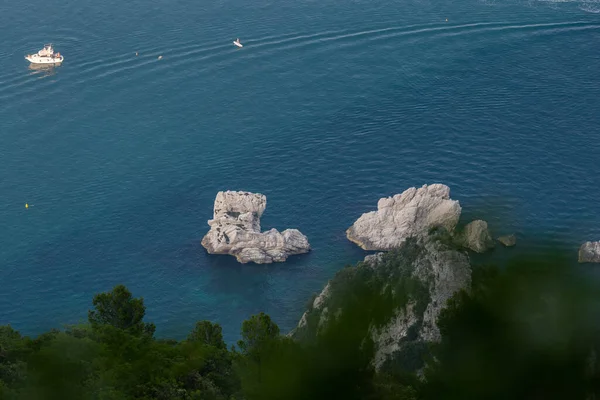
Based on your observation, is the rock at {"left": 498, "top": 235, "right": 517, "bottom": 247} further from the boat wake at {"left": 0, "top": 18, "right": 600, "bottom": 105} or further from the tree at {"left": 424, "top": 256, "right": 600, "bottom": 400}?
the boat wake at {"left": 0, "top": 18, "right": 600, "bottom": 105}

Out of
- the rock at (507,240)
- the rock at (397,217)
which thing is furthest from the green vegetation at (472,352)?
the rock at (397,217)

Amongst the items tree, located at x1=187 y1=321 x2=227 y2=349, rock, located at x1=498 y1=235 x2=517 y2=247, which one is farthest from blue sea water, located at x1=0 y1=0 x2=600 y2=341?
rock, located at x1=498 y1=235 x2=517 y2=247

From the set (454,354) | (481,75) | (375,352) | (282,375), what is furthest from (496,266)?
(481,75)

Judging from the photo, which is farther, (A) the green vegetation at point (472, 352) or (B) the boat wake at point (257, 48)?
(B) the boat wake at point (257, 48)

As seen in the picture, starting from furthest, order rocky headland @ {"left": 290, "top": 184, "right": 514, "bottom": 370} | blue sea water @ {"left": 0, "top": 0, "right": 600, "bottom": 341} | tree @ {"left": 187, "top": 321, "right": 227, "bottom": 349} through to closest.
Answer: blue sea water @ {"left": 0, "top": 0, "right": 600, "bottom": 341}
tree @ {"left": 187, "top": 321, "right": 227, "bottom": 349}
rocky headland @ {"left": 290, "top": 184, "right": 514, "bottom": 370}

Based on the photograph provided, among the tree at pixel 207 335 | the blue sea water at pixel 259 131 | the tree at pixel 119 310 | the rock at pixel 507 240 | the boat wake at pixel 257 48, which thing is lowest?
the tree at pixel 207 335

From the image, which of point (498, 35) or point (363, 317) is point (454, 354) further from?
point (498, 35)

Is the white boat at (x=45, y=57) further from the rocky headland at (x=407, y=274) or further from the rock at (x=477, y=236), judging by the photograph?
the rock at (x=477, y=236)
